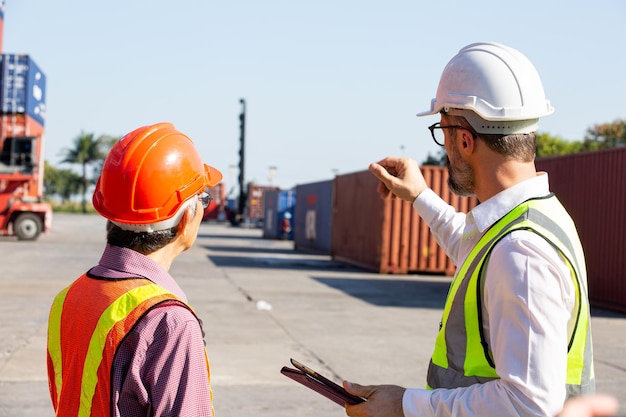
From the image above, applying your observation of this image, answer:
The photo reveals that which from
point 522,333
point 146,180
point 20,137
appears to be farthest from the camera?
point 20,137

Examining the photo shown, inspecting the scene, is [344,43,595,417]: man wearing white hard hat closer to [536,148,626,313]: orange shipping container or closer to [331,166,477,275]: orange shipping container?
[536,148,626,313]: orange shipping container

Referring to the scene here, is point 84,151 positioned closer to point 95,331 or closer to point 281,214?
point 281,214

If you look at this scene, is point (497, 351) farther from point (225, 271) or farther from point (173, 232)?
point (225, 271)

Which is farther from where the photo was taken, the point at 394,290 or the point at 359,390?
the point at 394,290

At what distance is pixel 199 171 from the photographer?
7.95ft

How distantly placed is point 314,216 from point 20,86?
12.1 metres

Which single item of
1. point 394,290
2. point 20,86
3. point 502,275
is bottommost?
point 394,290

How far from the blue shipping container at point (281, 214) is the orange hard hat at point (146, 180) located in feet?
135

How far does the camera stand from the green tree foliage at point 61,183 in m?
113

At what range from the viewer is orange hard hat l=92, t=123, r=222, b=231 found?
89.0 inches

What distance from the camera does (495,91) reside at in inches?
84.8

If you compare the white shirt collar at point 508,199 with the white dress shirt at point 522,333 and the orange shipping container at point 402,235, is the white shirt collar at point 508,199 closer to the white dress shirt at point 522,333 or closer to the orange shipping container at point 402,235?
the white dress shirt at point 522,333

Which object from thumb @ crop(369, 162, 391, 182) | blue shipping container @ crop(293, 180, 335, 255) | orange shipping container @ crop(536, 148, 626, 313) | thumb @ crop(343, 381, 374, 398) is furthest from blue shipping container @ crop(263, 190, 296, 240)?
thumb @ crop(343, 381, 374, 398)

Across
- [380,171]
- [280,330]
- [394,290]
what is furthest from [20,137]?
[380,171]
